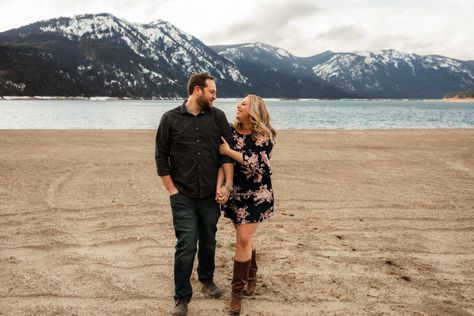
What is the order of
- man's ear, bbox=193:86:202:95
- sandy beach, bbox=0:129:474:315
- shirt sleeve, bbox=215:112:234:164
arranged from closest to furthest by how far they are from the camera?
1. man's ear, bbox=193:86:202:95
2. shirt sleeve, bbox=215:112:234:164
3. sandy beach, bbox=0:129:474:315

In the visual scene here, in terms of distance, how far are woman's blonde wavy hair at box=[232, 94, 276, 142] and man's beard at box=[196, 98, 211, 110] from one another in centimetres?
42

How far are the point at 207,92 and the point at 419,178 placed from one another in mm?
9808

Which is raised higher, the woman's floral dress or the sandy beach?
the woman's floral dress

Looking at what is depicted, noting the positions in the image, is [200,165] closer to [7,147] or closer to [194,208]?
[194,208]

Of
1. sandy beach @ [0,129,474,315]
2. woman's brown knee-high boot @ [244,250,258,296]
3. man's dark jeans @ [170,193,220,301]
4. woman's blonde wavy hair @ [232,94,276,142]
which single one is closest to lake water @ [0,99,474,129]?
sandy beach @ [0,129,474,315]

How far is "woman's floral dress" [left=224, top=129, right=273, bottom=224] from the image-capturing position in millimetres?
4574

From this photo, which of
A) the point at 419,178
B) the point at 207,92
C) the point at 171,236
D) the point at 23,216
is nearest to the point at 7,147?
the point at 23,216

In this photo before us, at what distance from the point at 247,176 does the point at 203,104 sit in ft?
2.82

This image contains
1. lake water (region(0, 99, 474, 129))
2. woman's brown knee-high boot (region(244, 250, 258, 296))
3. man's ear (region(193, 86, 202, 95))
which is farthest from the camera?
lake water (region(0, 99, 474, 129))

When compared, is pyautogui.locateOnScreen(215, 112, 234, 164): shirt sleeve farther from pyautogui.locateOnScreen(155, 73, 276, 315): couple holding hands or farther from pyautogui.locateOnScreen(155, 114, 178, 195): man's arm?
pyautogui.locateOnScreen(155, 114, 178, 195): man's arm

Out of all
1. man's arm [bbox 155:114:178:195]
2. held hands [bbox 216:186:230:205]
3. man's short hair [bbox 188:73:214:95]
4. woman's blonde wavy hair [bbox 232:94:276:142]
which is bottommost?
held hands [bbox 216:186:230:205]

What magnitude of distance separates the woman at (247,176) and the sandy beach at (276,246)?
1.72ft

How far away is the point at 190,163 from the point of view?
4562mm

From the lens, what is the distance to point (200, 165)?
15.0 ft
